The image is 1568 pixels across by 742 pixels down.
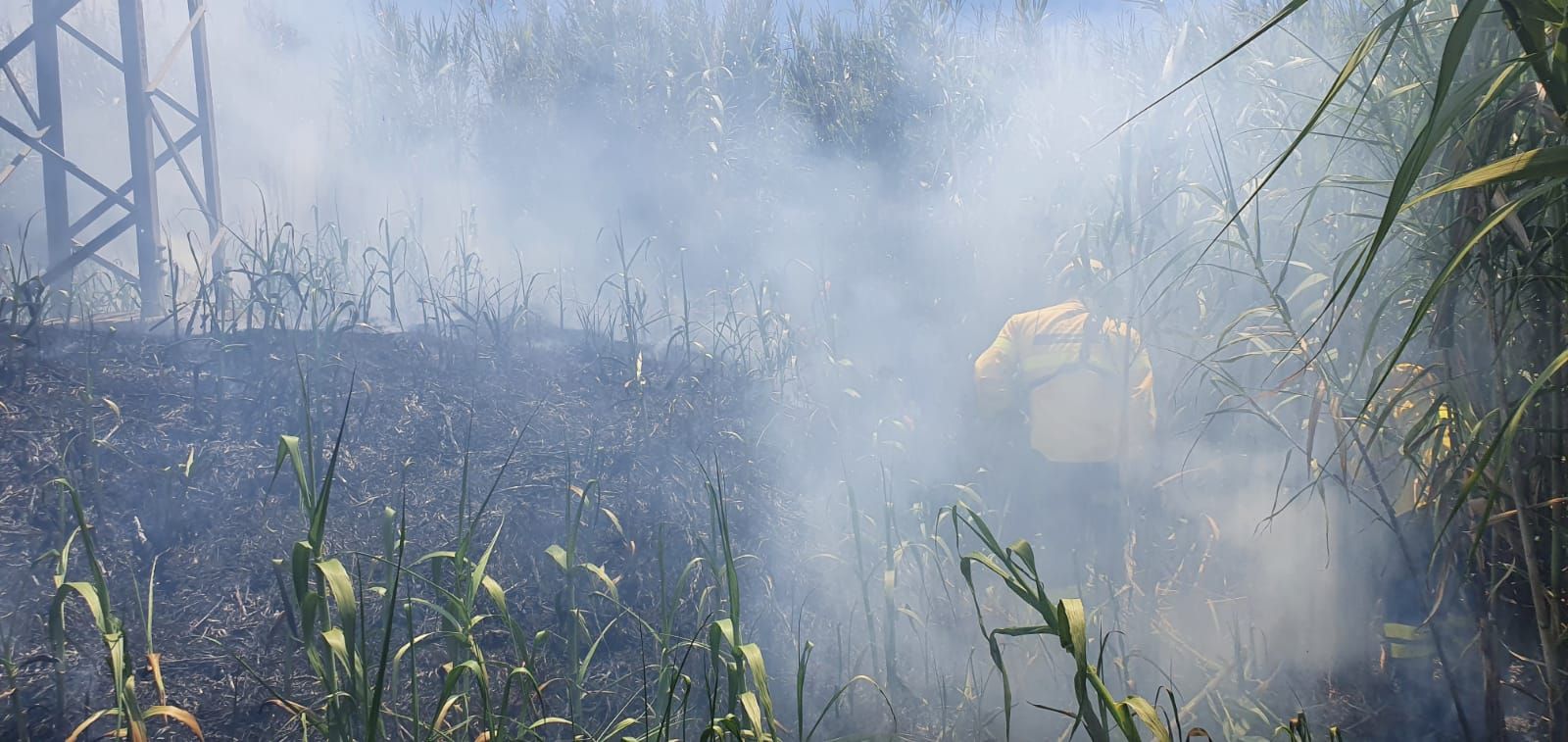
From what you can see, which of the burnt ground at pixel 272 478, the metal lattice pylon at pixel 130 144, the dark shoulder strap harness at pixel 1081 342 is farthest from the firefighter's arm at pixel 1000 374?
→ the metal lattice pylon at pixel 130 144

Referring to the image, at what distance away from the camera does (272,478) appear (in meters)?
2.04

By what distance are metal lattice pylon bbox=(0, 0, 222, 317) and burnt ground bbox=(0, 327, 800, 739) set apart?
1794mm

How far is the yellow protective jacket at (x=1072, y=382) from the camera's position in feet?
13.1

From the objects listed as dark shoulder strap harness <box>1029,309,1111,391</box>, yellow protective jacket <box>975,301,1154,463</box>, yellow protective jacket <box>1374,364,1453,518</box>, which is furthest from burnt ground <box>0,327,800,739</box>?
yellow protective jacket <box>1374,364,1453,518</box>

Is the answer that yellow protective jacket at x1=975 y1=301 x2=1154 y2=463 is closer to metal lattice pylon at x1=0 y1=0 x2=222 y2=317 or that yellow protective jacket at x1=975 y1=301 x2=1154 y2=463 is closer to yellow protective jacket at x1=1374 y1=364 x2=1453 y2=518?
yellow protective jacket at x1=1374 y1=364 x2=1453 y2=518

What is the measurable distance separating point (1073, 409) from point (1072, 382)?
0.13m

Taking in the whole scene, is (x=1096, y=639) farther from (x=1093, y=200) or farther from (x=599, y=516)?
(x=1093, y=200)

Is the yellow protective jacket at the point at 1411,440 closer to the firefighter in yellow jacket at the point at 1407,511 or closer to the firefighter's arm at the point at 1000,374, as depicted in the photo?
the firefighter in yellow jacket at the point at 1407,511

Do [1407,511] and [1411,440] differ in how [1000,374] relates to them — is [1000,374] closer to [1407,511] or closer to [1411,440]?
[1407,511]

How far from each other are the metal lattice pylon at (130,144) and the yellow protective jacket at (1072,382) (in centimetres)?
449

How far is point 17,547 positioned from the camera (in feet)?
7.72

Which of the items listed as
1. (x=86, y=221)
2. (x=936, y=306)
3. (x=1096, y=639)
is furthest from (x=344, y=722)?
(x=86, y=221)

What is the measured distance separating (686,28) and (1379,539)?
838 cm

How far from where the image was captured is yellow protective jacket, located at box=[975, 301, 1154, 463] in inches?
157
